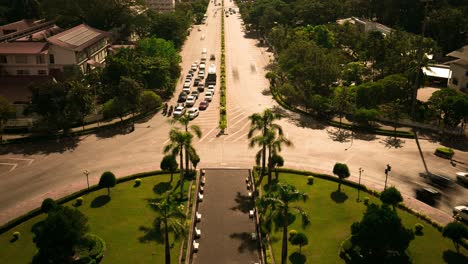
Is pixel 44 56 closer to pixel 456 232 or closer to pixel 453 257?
pixel 456 232

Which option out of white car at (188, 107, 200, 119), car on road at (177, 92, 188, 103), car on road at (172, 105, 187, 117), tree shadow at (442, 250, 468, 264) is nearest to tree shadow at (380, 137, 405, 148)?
tree shadow at (442, 250, 468, 264)

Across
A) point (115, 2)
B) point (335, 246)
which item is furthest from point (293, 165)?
point (115, 2)

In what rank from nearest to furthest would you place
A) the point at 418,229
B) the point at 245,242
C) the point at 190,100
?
the point at 245,242 → the point at 418,229 → the point at 190,100

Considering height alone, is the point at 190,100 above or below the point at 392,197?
above

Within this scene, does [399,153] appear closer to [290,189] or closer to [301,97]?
[301,97]

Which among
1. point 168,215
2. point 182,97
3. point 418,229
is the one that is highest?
point 168,215

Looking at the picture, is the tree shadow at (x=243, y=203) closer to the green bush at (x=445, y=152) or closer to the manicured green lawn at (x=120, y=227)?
the manicured green lawn at (x=120, y=227)

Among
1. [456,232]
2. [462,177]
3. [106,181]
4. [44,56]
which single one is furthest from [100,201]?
[44,56]
